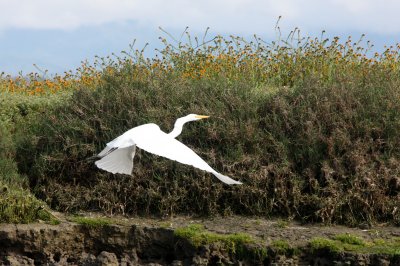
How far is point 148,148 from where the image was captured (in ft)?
21.1

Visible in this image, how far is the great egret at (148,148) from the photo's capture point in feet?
20.8

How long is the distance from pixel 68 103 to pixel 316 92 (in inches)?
114

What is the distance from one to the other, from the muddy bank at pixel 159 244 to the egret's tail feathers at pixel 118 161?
699mm

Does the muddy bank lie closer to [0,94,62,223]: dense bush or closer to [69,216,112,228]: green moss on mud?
[69,216,112,228]: green moss on mud

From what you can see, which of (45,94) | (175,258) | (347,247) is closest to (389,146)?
(347,247)

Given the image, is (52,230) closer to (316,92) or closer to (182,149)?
(182,149)

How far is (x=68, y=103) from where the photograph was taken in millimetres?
9570

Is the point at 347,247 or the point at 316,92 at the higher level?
the point at 316,92

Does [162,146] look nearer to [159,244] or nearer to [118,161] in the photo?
[118,161]

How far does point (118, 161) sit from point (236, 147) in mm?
1589

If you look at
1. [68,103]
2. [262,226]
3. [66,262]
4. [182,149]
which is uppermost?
[68,103]

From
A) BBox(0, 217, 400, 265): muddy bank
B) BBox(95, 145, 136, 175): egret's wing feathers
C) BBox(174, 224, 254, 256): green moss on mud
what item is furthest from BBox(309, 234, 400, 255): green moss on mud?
BBox(95, 145, 136, 175): egret's wing feathers

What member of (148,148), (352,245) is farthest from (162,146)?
(352,245)

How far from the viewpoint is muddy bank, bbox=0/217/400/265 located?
717 centimetres
